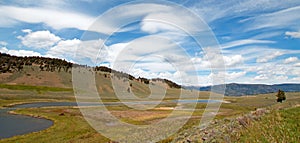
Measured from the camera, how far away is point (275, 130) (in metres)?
16.2

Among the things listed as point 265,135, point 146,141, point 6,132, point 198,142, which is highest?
point 265,135

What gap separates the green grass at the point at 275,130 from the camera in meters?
14.7

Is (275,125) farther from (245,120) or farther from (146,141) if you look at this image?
(146,141)

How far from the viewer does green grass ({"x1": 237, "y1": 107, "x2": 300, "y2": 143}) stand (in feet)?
48.2

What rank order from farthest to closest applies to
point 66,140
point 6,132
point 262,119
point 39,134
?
point 6,132, point 39,134, point 66,140, point 262,119

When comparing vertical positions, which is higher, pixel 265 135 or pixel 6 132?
pixel 265 135

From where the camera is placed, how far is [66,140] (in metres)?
43.6

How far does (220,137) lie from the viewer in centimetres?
1755

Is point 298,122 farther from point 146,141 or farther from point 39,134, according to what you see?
point 39,134

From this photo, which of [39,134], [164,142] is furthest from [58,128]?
[164,142]

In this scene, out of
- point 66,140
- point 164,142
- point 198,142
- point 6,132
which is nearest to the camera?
point 198,142

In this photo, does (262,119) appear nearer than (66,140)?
Yes

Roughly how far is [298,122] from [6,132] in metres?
56.0

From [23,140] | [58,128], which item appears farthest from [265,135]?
[58,128]
